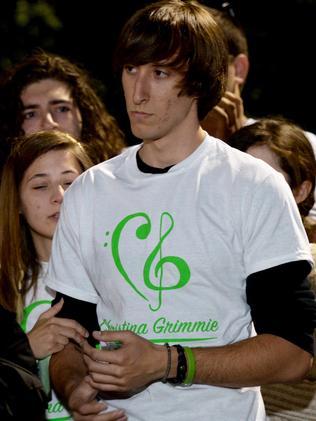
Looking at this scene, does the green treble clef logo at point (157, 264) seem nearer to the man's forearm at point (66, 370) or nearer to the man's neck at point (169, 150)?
the man's neck at point (169, 150)

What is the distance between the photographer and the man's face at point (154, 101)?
10.5 ft

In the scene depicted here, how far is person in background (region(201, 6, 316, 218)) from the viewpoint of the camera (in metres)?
4.98

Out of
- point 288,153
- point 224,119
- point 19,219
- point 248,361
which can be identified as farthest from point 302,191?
point 248,361

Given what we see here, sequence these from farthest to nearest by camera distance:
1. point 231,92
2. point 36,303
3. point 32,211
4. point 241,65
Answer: point 241,65 < point 231,92 < point 32,211 < point 36,303

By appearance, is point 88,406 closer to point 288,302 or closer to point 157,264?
point 157,264

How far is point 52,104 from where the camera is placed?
16.8 feet

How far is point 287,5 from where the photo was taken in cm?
611

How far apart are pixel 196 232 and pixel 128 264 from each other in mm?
208

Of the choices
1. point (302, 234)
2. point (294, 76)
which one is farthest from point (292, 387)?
point (294, 76)

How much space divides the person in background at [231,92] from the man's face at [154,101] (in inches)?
64.8

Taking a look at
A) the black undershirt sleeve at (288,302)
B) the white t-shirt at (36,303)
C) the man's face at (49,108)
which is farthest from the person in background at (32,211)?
the black undershirt sleeve at (288,302)

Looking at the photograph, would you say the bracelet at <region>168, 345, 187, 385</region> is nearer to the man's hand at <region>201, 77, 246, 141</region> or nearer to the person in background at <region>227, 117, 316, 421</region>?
the person in background at <region>227, 117, 316, 421</region>

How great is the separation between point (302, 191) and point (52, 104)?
140cm

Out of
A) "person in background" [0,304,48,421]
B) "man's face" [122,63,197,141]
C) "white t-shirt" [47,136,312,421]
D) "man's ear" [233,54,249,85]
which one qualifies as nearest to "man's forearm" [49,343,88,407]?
"white t-shirt" [47,136,312,421]
